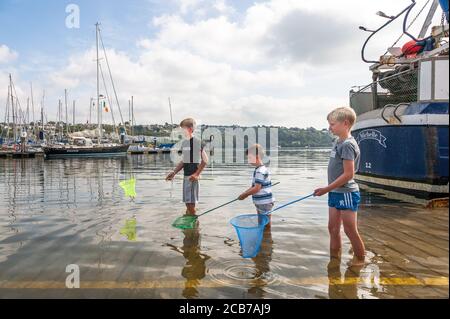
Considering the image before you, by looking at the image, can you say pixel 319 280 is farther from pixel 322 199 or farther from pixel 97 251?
pixel 322 199

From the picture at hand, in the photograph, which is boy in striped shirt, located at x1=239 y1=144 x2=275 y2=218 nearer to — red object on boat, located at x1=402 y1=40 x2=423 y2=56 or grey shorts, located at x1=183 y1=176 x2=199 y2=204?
grey shorts, located at x1=183 y1=176 x2=199 y2=204

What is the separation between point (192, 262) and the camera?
4.59 meters

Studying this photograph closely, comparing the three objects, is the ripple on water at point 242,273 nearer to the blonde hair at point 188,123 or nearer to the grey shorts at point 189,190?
the grey shorts at point 189,190

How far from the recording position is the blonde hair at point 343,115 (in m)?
4.27

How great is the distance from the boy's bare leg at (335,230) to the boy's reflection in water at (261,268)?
0.89m

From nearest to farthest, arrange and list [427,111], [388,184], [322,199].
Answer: [427,111], [322,199], [388,184]

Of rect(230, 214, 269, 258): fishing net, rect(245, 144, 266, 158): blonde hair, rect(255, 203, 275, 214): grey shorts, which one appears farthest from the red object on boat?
rect(230, 214, 269, 258): fishing net

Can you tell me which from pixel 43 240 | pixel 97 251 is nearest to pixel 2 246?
pixel 43 240

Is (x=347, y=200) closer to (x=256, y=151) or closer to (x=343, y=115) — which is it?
(x=343, y=115)

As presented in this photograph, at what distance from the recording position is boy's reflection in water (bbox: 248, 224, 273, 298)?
361cm

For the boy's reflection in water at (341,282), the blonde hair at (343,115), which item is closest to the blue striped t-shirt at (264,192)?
the boy's reflection in water at (341,282)
